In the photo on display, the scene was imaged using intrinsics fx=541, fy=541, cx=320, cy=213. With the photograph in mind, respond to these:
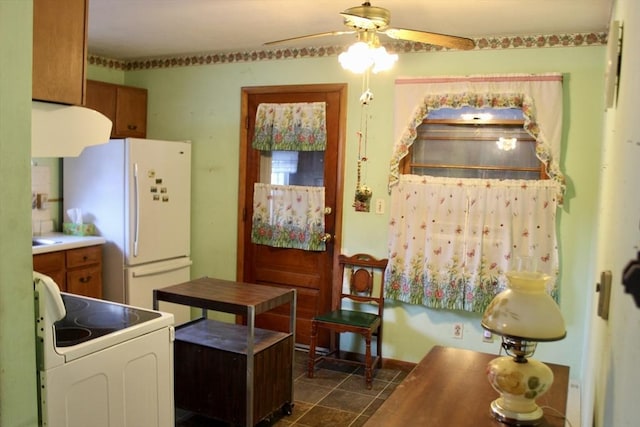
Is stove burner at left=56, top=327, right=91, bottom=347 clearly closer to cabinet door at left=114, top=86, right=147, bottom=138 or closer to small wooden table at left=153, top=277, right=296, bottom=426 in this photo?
small wooden table at left=153, top=277, right=296, bottom=426

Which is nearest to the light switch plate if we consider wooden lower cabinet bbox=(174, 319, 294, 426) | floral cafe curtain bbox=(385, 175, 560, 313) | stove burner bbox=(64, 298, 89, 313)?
wooden lower cabinet bbox=(174, 319, 294, 426)

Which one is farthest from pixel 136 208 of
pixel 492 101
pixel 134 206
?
pixel 492 101

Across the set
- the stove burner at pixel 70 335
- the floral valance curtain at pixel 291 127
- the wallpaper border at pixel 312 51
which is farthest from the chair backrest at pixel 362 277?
the stove burner at pixel 70 335

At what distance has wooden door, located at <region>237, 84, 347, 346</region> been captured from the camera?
4.20m

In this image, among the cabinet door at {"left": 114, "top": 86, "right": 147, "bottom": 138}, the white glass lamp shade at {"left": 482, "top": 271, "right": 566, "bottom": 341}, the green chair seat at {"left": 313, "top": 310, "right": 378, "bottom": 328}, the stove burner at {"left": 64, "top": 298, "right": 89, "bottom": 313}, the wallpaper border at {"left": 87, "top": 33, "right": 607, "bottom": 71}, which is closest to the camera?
the white glass lamp shade at {"left": 482, "top": 271, "right": 566, "bottom": 341}

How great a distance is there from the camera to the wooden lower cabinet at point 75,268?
3753mm

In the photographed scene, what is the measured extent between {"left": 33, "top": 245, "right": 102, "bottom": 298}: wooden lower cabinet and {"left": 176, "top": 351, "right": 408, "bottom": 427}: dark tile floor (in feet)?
4.54

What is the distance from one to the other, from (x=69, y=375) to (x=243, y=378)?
3.85ft

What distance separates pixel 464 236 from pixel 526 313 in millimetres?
2313

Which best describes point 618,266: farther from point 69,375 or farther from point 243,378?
point 243,378

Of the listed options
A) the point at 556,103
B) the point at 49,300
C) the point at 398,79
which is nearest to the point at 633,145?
the point at 49,300

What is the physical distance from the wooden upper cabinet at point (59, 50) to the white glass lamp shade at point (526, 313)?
1492mm

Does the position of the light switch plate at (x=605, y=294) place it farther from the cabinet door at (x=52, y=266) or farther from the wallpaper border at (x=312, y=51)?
the cabinet door at (x=52, y=266)

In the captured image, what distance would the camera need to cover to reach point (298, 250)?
4.39 m
